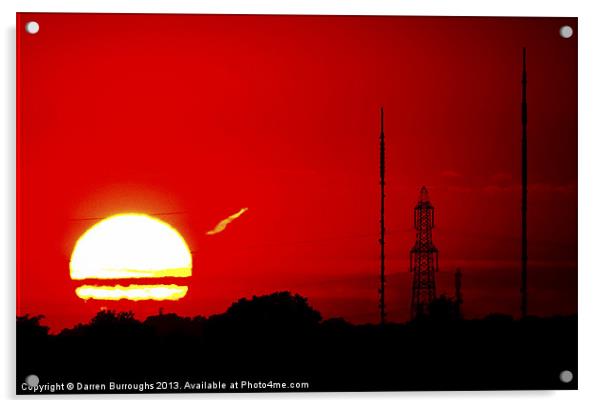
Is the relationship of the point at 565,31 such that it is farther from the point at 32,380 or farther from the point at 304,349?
the point at 32,380

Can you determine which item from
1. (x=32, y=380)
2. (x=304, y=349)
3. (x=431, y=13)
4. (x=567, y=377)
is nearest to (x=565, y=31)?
(x=431, y=13)

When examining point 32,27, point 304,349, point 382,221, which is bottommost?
point 304,349

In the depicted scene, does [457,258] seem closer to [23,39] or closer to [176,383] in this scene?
[176,383]

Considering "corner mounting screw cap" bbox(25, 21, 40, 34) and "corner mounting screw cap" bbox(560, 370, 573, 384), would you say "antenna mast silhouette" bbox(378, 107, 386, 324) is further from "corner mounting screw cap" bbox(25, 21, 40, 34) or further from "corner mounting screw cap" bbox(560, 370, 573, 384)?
"corner mounting screw cap" bbox(25, 21, 40, 34)

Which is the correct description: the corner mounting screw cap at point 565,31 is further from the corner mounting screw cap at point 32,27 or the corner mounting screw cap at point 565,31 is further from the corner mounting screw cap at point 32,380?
the corner mounting screw cap at point 32,380

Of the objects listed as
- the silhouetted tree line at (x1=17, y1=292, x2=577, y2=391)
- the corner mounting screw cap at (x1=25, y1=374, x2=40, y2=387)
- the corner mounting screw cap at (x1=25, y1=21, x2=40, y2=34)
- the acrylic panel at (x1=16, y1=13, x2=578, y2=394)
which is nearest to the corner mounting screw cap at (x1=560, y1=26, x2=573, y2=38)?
the acrylic panel at (x1=16, y1=13, x2=578, y2=394)

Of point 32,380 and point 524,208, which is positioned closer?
point 32,380

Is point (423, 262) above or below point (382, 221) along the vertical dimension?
below
